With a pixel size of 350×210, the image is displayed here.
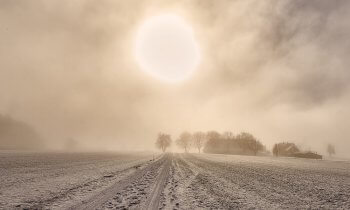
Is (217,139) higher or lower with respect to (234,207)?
higher

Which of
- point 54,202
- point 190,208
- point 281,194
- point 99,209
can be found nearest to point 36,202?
point 54,202

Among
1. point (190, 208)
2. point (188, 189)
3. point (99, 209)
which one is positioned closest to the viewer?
Answer: point (99, 209)

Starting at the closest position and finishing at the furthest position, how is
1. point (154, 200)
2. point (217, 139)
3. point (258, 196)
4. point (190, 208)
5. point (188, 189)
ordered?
point (190, 208)
point (154, 200)
point (258, 196)
point (188, 189)
point (217, 139)

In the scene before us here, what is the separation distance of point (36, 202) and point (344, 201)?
17.8 meters

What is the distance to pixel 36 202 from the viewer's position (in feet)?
47.3

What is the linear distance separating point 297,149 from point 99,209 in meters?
181

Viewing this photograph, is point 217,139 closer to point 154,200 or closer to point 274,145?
point 274,145

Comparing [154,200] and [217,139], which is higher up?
[217,139]

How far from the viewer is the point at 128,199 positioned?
52.2 ft

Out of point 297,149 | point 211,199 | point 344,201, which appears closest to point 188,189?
point 211,199

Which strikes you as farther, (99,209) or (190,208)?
(190,208)

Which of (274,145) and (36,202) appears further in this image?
(274,145)

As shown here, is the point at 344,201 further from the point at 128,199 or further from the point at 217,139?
the point at 217,139

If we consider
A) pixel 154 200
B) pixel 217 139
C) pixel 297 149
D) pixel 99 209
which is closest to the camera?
pixel 99 209
